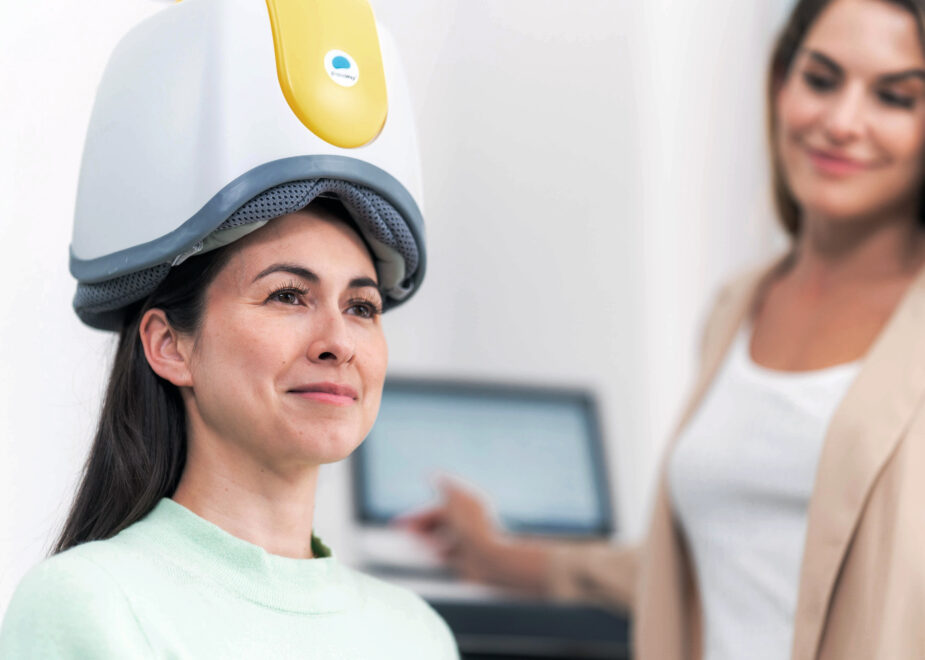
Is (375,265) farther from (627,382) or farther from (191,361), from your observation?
(627,382)

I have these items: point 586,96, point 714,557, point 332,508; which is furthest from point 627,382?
point 714,557

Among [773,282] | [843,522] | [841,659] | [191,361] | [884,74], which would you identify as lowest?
[841,659]

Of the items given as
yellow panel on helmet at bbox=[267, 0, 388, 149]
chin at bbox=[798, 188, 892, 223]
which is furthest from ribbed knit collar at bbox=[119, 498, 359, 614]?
chin at bbox=[798, 188, 892, 223]

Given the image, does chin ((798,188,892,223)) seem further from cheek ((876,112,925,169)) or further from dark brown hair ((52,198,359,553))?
dark brown hair ((52,198,359,553))

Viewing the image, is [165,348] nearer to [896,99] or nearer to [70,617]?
[70,617]

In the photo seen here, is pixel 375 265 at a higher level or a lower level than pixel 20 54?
lower

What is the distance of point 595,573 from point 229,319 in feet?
3.74

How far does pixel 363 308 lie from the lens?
2.72 feet

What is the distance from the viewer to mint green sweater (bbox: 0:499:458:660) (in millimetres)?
672

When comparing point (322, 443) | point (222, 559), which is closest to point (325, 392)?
point (322, 443)

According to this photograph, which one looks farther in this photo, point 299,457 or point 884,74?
point 884,74

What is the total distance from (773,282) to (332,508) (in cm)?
77

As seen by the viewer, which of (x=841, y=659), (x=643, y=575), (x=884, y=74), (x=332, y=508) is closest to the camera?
(x=841, y=659)

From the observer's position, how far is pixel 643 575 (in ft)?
4.74
